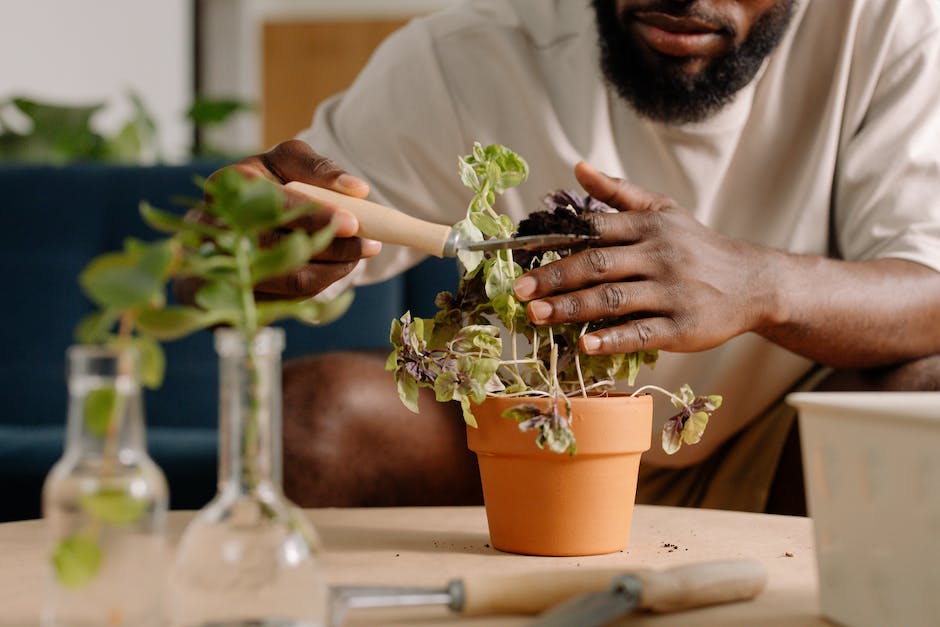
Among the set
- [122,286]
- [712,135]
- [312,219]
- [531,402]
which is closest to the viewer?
[122,286]

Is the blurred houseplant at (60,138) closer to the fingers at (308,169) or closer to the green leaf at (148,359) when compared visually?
the fingers at (308,169)

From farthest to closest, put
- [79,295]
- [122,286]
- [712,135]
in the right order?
1. [79,295]
2. [712,135]
3. [122,286]

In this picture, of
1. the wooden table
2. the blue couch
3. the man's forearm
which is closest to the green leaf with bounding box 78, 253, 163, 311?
the wooden table

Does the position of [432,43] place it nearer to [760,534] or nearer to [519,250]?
[519,250]

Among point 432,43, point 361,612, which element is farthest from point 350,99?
point 361,612

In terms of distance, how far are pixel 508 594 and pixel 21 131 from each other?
91.7 inches

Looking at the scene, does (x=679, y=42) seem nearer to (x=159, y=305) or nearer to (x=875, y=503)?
(x=875, y=503)

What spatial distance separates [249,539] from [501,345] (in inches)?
12.2

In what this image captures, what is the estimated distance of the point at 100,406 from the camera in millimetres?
469

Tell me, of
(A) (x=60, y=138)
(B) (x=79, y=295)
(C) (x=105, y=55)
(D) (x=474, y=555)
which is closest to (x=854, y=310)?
(D) (x=474, y=555)

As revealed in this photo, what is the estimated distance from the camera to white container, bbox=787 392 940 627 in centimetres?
55

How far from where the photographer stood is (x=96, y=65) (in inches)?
159

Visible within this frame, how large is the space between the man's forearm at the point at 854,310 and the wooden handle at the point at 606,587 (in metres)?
0.47

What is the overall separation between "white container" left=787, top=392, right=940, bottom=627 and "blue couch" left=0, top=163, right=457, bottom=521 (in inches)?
49.6
